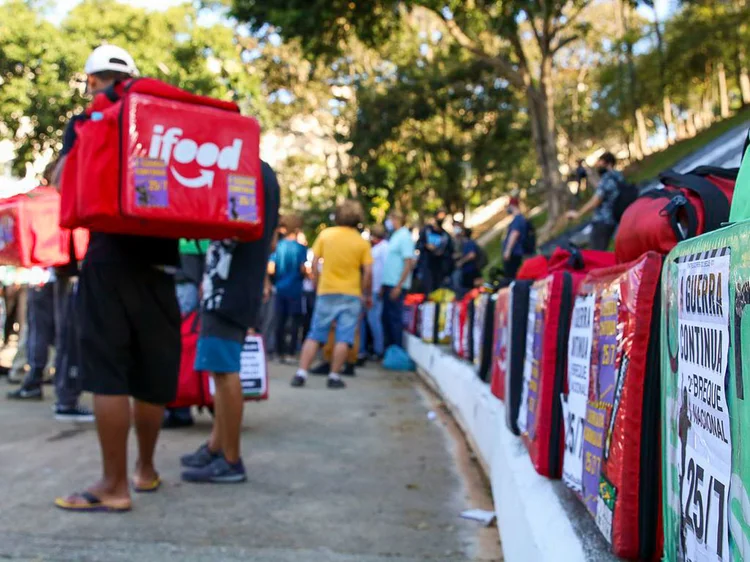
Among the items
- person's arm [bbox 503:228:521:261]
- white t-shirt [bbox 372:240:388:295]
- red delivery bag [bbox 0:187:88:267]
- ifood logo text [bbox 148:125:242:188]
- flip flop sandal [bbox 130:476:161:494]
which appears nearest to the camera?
ifood logo text [bbox 148:125:242:188]

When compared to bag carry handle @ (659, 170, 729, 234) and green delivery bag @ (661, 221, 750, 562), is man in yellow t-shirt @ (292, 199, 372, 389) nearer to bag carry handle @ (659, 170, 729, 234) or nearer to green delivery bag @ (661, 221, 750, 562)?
bag carry handle @ (659, 170, 729, 234)

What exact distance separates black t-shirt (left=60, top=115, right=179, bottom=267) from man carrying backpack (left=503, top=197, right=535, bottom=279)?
8.33 meters

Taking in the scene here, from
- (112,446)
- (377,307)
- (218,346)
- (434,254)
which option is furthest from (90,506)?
(434,254)

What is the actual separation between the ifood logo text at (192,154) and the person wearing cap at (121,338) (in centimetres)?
37

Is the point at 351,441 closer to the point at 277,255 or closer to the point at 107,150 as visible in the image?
the point at 107,150

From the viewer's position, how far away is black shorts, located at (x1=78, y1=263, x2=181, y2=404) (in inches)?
157

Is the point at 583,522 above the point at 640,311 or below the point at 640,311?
below

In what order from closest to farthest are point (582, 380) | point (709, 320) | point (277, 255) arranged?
point (709, 320) < point (582, 380) < point (277, 255)

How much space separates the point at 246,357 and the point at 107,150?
8.86ft

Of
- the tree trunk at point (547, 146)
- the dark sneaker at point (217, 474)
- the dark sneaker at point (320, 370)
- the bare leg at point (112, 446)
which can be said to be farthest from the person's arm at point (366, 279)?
the tree trunk at point (547, 146)

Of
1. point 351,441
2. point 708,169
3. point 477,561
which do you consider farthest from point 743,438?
point 351,441

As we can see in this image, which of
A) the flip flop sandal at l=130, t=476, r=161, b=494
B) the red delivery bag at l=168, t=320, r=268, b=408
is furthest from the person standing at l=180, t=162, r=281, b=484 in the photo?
the red delivery bag at l=168, t=320, r=268, b=408

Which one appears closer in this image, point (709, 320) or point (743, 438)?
point (743, 438)

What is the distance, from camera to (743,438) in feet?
4.49
